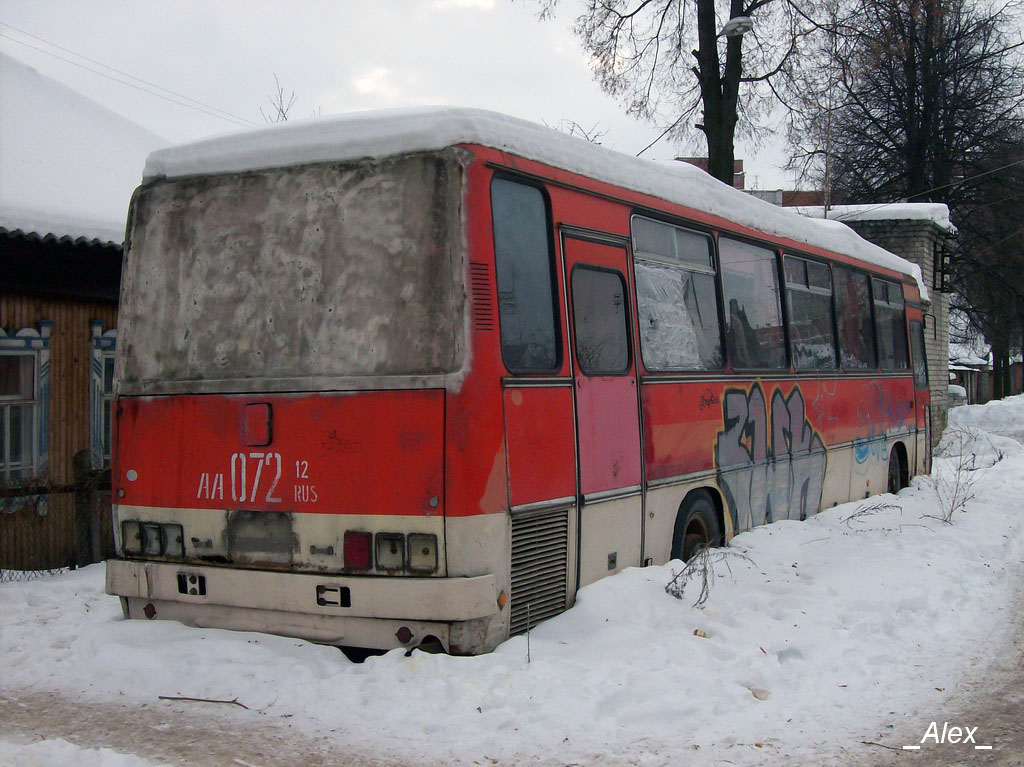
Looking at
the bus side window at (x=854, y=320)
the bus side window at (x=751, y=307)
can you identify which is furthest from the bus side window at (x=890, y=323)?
the bus side window at (x=751, y=307)

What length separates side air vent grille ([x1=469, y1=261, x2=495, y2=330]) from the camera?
5.09m

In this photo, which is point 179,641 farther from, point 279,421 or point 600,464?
point 600,464

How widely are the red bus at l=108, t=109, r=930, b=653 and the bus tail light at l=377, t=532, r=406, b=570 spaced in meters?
0.01

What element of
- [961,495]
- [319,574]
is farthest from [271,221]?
[961,495]

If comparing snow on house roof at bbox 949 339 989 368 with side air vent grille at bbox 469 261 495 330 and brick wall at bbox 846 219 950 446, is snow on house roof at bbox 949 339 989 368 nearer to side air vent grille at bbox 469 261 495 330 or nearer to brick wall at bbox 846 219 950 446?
→ brick wall at bbox 846 219 950 446

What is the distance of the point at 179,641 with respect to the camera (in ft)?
17.7

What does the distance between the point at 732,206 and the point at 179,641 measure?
5748 mm

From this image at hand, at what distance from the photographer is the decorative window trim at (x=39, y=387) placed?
897 cm

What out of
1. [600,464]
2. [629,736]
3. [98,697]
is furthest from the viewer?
[600,464]

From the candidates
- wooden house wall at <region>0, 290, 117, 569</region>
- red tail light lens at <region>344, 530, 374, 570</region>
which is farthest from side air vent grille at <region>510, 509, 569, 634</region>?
wooden house wall at <region>0, 290, 117, 569</region>

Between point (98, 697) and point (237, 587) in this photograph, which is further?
point (237, 587)

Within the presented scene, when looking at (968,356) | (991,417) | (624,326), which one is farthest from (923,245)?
(968,356)

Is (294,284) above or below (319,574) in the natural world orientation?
above

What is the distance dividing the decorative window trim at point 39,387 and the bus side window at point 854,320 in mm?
8152
